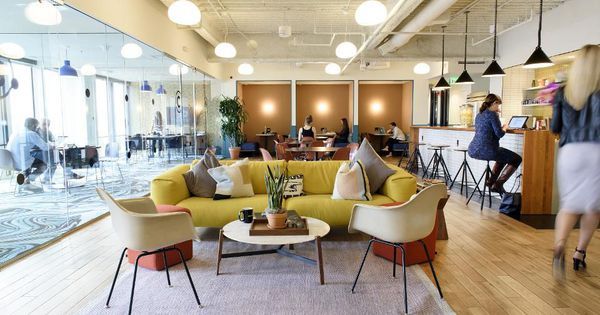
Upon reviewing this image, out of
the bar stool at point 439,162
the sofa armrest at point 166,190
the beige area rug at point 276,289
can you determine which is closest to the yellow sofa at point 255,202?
the sofa armrest at point 166,190

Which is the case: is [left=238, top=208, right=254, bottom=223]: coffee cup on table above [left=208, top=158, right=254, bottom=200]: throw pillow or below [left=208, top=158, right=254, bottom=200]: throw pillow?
below

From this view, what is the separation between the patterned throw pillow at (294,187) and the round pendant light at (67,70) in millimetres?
3372

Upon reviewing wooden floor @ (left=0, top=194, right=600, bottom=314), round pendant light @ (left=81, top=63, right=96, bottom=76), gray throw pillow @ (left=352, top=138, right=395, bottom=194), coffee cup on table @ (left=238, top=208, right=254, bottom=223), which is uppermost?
round pendant light @ (left=81, top=63, right=96, bottom=76)

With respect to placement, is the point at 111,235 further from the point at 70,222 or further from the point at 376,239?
the point at 376,239

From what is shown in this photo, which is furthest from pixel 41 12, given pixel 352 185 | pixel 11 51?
pixel 352 185

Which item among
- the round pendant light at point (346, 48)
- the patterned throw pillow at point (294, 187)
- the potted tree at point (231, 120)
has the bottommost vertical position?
the patterned throw pillow at point (294, 187)

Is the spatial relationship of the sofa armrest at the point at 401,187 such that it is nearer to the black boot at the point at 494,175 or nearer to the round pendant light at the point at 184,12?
the black boot at the point at 494,175

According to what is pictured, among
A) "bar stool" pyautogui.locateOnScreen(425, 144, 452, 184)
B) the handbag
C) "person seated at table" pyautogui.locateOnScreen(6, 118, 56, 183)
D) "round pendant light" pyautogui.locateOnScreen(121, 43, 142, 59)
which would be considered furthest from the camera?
"bar stool" pyautogui.locateOnScreen(425, 144, 452, 184)

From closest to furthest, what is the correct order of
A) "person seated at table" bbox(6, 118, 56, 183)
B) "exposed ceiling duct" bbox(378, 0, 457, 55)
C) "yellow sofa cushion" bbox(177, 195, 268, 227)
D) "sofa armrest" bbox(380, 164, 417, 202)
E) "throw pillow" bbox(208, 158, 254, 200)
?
"yellow sofa cushion" bbox(177, 195, 268, 227) → "sofa armrest" bbox(380, 164, 417, 202) → "throw pillow" bbox(208, 158, 254, 200) → "person seated at table" bbox(6, 118, 56, 183) → "exposed ceiling duct" bbox(378, 0, 457, 55)

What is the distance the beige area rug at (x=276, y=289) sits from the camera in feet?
8.97

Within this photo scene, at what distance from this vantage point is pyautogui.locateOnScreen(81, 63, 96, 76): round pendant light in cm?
602

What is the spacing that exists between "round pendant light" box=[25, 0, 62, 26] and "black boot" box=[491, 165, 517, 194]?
21.5 feet

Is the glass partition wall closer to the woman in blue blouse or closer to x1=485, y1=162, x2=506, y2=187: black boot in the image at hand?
the woman in blue blouse

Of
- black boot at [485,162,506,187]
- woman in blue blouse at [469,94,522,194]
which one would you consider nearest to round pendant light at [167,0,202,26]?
woman in blue blouse at [469,94,522,194]
